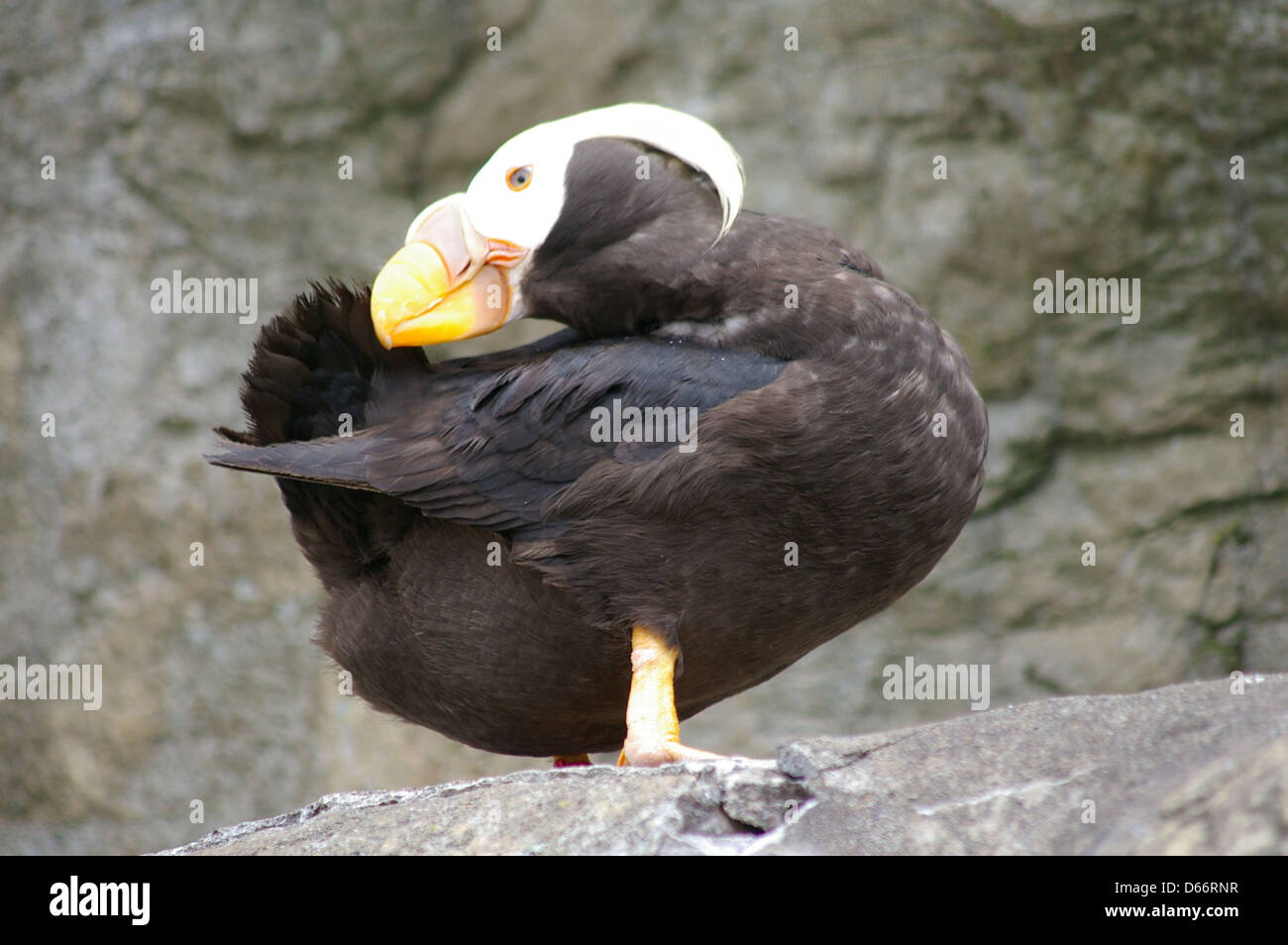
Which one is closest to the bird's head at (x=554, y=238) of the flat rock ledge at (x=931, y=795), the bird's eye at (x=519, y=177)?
the bird's eye at (x=519, y=177)

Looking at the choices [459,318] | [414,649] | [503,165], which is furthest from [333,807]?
[503,165]

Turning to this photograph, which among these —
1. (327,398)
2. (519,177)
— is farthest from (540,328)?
(519,177)

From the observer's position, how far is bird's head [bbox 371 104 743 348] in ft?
10.4

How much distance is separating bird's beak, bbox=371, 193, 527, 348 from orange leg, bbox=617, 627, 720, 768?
793 mm

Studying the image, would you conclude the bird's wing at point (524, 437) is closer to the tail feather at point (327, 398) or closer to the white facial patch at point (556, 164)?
the tail feather at point (327, 398)

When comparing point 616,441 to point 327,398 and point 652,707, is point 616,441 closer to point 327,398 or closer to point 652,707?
point 652,707

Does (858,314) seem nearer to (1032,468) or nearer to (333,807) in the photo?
(333,807)

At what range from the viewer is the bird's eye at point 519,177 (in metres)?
3.20

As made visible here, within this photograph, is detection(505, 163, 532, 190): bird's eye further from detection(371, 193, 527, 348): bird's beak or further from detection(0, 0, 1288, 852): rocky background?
detection(0, 0, 1288, 852): rocky background

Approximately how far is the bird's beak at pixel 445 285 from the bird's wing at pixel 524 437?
0.54 feet

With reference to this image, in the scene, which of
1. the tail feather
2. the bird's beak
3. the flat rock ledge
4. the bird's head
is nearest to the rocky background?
the tail feather

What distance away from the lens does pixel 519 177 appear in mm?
3205

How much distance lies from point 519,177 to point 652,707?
121 cm

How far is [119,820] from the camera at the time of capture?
595 cm
